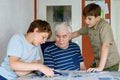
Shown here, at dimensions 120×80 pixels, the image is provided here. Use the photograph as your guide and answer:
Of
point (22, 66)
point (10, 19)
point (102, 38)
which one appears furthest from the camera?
point (10, 19)

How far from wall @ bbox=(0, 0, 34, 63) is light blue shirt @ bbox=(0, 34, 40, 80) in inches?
24.5

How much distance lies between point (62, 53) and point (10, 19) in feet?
2.27

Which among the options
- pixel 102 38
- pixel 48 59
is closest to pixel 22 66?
pixel 48 59

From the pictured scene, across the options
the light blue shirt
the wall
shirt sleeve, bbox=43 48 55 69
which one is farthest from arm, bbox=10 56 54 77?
the wall

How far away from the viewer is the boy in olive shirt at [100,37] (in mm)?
2156

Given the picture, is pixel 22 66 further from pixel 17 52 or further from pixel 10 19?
pixel 10 19

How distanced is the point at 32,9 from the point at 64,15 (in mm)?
559

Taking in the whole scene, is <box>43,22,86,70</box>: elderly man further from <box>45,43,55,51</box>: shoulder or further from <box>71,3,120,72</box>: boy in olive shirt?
<box>71,3,120,72</box>: boy in olive shirt

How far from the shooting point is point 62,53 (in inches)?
89.1

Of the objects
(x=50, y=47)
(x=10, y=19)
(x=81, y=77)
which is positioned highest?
(x=10, y=19)

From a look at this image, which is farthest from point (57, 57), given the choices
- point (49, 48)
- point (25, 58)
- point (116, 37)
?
point (116, 37)

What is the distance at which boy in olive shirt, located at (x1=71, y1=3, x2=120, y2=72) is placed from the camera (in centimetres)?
216

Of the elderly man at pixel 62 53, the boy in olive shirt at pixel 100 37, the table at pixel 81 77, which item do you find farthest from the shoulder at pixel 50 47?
the table at pixel 81 77

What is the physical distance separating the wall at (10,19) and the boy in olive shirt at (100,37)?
763 millimetres
